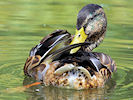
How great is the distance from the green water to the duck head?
653mm

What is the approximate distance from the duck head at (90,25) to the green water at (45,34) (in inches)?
25.7

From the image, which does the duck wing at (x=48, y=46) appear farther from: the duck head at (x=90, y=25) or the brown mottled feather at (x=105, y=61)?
the brown mottled feather at (x=105, y=61)

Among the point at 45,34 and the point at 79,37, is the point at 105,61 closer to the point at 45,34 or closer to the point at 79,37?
the point at 79,37

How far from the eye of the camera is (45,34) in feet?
32.2

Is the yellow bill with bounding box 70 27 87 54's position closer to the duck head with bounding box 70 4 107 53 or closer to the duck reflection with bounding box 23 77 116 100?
the duck head with bounding box 70 4 107 53

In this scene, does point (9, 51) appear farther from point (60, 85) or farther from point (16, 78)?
point (60, 85)

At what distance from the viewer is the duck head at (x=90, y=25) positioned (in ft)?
23.9

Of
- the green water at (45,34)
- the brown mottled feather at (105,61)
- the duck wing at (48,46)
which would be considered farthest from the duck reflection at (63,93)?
the brown mottled feather at (105,61)

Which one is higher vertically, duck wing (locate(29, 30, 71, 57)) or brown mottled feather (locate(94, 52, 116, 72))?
duck wing (locate(29, 30, 71, 57))

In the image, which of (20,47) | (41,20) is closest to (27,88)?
(20,47)

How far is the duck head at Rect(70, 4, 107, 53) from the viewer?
7270 mm

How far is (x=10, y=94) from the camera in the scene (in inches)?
240

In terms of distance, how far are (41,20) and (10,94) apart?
16.8 feet

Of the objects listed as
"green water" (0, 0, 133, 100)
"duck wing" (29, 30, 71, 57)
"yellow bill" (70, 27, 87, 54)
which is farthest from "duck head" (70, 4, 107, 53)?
"green water" (0, 0, 133, 100)
